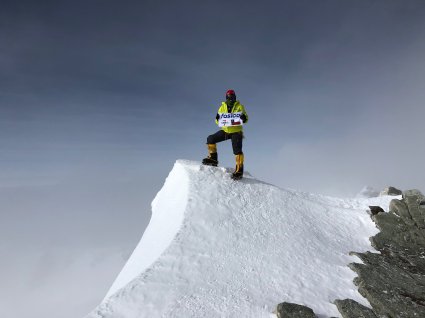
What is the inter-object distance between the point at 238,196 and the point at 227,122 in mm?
3551

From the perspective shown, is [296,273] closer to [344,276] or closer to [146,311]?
[344,276]

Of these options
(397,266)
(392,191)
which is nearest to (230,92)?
(397,266)

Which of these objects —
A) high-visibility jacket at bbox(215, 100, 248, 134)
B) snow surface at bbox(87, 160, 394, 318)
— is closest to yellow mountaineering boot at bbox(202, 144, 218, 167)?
snow surface at bbox(87, 160, 394, 318)

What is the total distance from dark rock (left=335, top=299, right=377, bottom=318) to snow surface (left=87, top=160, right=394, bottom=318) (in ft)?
0.65

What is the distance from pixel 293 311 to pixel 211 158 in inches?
347

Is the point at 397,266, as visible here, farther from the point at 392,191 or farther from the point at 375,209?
the point at 392,191

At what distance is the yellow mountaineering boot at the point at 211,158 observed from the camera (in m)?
13.9

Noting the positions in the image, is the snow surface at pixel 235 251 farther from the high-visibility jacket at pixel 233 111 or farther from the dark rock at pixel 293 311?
the high-visibility jacket at pixel 233 111

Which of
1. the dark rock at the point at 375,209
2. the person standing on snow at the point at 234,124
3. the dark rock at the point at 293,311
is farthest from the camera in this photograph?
the person standing on snow at the point at 234,124

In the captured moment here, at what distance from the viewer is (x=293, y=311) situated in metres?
6.12

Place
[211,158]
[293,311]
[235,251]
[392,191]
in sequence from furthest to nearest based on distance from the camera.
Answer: [392,191] < [211,158] < [235,251] < [293,311]

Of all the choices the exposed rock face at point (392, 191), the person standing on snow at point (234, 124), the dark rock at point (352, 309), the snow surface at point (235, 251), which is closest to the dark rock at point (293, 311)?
the snow surface at point (235, 251)

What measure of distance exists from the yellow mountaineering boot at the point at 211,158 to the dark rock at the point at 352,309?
8.47 metres

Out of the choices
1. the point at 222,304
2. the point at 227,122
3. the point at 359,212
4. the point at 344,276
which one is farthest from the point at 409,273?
the point at 227,122
